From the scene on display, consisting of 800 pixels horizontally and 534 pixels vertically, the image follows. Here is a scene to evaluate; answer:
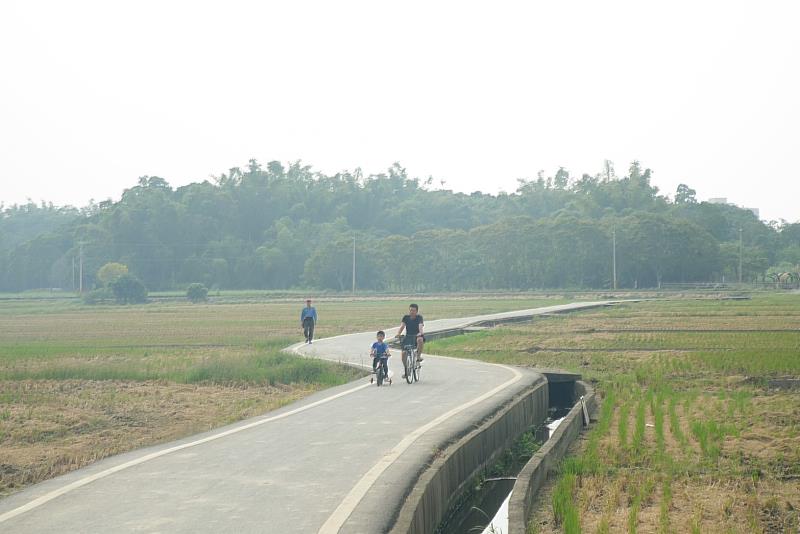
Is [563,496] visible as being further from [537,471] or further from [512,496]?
[512,496]

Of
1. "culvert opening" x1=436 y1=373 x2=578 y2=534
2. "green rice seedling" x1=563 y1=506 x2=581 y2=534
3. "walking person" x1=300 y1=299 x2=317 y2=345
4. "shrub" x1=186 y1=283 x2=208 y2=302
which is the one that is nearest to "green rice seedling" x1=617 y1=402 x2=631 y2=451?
"culvert opening" x1=436 y1=373 x2=578 y2=534

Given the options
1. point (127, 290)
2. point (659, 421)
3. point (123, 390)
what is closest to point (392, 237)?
point (127, 290)

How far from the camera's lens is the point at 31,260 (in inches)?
5871

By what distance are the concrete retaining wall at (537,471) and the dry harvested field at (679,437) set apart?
0.16 meters

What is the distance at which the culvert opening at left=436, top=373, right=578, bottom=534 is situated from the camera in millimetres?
10094

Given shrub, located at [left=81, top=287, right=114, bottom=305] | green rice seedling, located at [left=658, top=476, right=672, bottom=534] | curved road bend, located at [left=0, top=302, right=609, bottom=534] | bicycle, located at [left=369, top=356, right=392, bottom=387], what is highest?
shrub, located at [left=81, top=287, right=114, bottom=305]

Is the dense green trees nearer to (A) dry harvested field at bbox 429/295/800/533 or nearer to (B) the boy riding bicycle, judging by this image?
(A) dry harvested field at bbox 429/295/800/533

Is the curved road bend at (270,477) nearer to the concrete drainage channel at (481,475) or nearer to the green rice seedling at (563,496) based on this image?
the concrete drainage channel at (481,475)

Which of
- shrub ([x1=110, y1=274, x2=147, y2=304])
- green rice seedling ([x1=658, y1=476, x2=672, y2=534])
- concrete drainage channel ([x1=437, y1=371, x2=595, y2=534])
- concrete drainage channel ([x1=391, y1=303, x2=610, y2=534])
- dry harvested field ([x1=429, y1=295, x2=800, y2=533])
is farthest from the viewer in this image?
shrub ([x1=110, y1=274, x2=147, y2=304])

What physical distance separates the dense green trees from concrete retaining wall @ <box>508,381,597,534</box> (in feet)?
318

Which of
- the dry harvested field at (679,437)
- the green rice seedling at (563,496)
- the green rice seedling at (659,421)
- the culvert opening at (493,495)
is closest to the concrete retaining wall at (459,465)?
the culvert opening at (493,495)

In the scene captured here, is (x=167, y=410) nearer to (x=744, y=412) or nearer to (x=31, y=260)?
(x=744, y=412)

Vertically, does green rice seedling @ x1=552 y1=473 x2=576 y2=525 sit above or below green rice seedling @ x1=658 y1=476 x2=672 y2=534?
above

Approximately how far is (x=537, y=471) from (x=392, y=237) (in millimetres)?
107765
